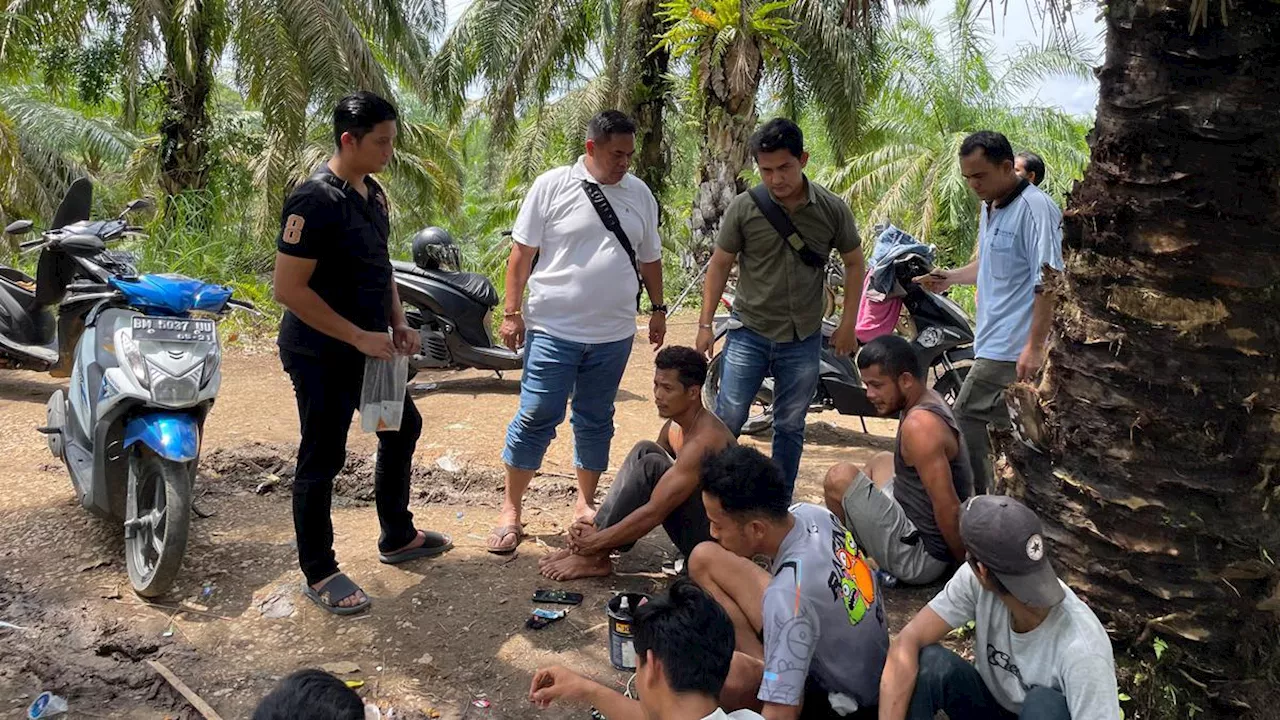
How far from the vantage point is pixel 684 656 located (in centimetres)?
229

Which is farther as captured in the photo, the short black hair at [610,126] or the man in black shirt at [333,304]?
the short black hair at [610,126]

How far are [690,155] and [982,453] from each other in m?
20.3

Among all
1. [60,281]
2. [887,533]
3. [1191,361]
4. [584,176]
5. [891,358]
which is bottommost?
[887,533]

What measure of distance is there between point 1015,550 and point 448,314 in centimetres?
562

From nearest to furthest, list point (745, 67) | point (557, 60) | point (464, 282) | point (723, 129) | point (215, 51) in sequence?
1. point (464, 282)
2. point (745, 67)
3. point (723, 129)
4. point (215, 51)
5. point (557, 60)

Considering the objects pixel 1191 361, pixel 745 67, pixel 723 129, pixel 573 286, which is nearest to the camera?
pixel 1191 361

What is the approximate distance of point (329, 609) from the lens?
380 cm

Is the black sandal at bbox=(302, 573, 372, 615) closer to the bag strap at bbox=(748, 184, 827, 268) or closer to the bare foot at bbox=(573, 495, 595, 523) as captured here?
the bare foot at bbox=(573, 495, 595, 523)

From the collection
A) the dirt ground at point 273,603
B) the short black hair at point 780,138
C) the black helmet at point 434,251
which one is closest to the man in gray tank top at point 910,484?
the dirt ground at point 273,603

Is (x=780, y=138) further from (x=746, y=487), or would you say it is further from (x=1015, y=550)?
(x=1015, y=550)

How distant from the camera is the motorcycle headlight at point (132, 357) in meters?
3.87

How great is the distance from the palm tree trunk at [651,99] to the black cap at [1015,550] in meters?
10.8

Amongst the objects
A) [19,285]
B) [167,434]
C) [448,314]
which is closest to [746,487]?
[167,434]

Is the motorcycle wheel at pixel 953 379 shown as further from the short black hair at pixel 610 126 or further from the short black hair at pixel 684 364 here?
the short black hair at pixel 610 126
